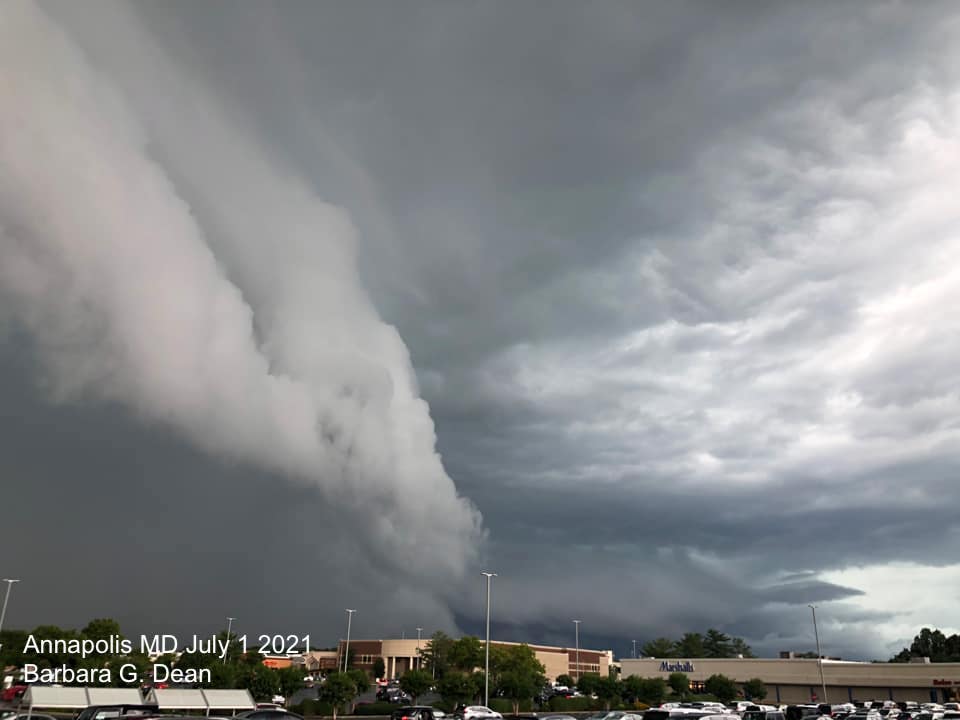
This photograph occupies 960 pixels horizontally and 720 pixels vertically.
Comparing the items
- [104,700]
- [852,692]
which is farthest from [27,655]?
[852,692]

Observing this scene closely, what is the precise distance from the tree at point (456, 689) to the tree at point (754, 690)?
64.2 m

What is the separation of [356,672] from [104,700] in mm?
39167

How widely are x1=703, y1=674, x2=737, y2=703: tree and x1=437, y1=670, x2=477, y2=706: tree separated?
5901 centimetres

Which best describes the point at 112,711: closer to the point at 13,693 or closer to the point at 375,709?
the point at 13,693

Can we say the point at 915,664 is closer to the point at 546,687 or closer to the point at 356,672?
the point at 546,687

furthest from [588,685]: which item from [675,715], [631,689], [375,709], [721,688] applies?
[675,715]

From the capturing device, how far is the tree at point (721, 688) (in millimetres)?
129750

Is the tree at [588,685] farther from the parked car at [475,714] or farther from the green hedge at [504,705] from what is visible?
the parked car at [475,714]

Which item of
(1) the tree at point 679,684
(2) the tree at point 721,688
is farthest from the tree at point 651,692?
(2) the tree at point 721,688

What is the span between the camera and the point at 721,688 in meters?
130

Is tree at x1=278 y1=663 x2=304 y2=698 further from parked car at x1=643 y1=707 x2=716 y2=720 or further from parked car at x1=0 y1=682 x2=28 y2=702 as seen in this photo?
parked car at x1=643 y1=707 x2=716 y2=720

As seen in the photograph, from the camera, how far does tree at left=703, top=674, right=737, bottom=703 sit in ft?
426

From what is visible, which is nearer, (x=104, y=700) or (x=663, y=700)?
(x=104, y=700)

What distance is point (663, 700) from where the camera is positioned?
393 feet
